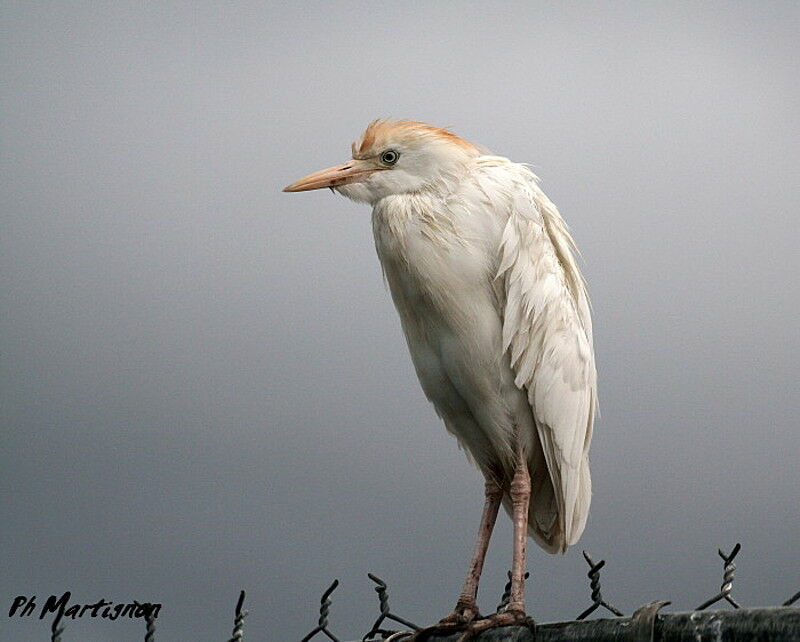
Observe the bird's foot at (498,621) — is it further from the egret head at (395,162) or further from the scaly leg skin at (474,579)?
the egret head at (395,162)

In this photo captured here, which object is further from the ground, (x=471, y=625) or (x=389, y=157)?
(x=389, y=157)

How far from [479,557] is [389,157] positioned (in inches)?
59.6

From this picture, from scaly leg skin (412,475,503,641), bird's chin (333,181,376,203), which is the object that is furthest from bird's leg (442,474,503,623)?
bird's chin (333,181,376,203)

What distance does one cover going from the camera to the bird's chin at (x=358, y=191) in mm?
3717

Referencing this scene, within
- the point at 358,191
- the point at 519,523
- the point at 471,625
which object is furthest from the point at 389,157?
the point at 471,625

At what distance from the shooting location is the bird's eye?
12.2 feet

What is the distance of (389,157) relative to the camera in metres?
3.73

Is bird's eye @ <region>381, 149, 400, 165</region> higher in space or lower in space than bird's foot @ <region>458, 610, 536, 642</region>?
higher

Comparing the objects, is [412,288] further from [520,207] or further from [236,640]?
[236,640]

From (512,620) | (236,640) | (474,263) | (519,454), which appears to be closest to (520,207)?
(474,263)

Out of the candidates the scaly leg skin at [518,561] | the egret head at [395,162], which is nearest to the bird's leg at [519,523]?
the scaly leg skin at [518,561]

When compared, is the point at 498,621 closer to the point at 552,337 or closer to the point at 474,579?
the point at 474,579

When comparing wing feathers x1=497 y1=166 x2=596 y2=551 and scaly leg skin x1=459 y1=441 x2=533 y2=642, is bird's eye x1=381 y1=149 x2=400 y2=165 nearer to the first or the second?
wing feathers x1=497 y1=166 x2=596 y2=551

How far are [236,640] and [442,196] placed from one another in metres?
1.76
